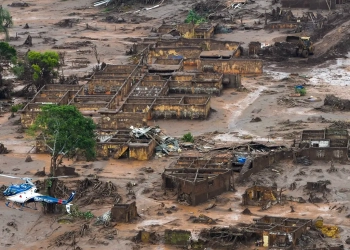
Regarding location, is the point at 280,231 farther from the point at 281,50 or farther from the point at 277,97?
the point at 281,50

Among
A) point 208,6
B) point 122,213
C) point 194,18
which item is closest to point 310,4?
point 208,6

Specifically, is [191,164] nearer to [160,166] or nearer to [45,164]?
[160,166]

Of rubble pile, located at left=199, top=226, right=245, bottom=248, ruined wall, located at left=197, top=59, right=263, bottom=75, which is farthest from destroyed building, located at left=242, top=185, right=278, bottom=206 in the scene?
ruined wall, located at left=197, top=59, right=263, bottom=75

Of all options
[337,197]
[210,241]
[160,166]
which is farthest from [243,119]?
[210,241]

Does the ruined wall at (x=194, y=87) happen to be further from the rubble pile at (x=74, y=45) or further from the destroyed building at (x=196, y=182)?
the rubble pile at (x=74, y=45)

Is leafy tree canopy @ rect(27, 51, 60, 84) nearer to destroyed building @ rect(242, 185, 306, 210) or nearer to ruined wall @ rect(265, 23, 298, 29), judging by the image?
destroyed building @ rect(242, 185, 306, 210)

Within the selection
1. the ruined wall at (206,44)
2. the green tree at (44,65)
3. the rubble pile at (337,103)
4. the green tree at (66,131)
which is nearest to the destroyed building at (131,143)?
the green tree at (66,131)
